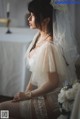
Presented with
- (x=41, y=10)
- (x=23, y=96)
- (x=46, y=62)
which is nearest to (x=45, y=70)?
(x=46, y=62)

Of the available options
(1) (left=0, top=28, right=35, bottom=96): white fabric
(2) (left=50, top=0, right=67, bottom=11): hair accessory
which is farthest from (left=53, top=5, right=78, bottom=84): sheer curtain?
(1) (left=0, top=28, right=35, bottom=96): white fabric

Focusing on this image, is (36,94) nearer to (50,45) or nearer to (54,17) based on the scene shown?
(50,45)

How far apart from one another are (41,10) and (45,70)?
0.82 feet

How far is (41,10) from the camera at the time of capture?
2.96ft

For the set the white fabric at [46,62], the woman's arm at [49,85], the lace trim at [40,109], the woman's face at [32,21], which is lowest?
the lace trim at [40,109]

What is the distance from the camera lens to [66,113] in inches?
33.6

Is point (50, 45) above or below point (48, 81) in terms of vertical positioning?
above

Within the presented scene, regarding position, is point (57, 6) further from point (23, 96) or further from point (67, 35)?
point (23, 96)

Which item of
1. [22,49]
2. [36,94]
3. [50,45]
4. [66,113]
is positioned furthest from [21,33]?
[66,113]

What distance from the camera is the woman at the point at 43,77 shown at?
2.94 ft

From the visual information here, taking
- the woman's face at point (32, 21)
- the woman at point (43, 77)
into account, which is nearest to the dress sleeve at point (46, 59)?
the woman at point (43, 77)

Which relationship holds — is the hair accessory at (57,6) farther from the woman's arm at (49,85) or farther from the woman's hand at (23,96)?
the woman's hand at (23,96)

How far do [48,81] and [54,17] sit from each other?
0.89 feet

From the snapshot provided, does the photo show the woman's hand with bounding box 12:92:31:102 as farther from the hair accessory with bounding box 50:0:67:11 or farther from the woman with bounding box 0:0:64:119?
the hair accessory with bounding box 50:0:67:11
